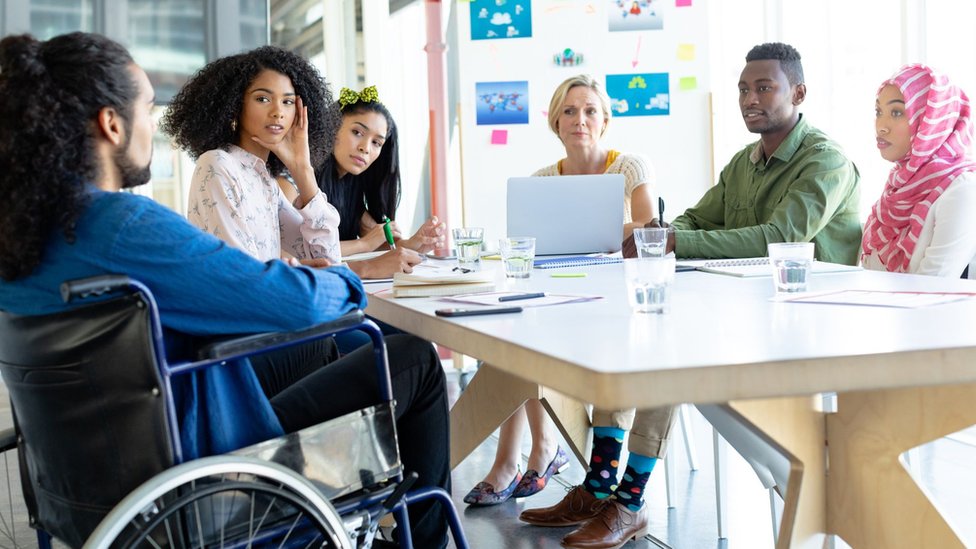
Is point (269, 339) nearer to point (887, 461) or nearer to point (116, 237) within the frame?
point (116, 237)

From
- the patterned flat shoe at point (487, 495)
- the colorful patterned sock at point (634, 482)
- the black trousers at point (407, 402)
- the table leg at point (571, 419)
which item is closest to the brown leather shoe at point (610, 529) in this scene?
the colorful patterned sock at point (634, 482)

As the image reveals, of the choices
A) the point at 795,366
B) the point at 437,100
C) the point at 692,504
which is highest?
the point at 437,100

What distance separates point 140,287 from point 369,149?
7.85 feet

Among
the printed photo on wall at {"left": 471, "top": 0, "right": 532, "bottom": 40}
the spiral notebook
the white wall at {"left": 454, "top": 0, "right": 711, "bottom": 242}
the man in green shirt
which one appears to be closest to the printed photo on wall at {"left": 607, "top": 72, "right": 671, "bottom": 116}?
the white wall at {"left": 454, "top": 0, "right": 711, "bottom": 242}

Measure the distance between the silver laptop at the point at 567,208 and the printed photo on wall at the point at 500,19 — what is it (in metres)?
2.08

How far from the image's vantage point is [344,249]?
321 cm

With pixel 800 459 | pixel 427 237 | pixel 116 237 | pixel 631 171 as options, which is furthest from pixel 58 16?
pixel 800 459

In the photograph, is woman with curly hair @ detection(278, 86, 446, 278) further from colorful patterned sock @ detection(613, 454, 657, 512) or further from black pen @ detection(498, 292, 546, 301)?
black pen @ detection(498, 292, 546, 301)

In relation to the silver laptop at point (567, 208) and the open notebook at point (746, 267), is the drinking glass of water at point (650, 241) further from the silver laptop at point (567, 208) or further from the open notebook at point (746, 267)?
the silver laptop at point (567, 208)

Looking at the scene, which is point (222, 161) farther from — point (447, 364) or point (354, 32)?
point (354, 32)

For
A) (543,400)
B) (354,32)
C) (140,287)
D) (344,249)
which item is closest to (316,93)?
(344,249)

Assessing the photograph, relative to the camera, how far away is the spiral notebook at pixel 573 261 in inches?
95.0

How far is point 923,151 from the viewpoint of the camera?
115 inches

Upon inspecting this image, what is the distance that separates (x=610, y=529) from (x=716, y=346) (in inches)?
52.0
